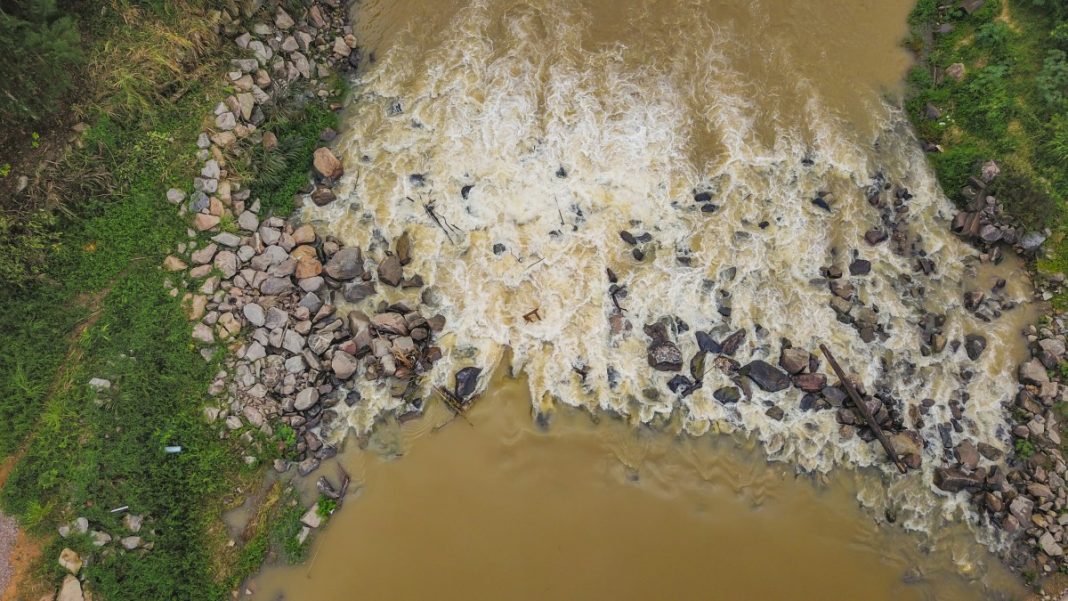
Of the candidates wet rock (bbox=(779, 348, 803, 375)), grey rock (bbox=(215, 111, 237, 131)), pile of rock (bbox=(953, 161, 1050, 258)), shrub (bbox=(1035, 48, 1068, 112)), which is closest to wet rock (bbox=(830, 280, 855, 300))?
wet rock (bbox=(779, 348, 803, 375))

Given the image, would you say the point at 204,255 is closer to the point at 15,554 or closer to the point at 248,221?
the point at 248,221

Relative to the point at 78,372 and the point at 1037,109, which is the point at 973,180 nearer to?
the point at 1037,109

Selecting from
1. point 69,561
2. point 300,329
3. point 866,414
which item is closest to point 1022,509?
point 866,414

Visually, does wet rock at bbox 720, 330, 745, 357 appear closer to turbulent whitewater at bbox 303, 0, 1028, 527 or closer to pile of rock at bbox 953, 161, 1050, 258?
turbulent whitewater at bbox 303, 0, 1028, 527

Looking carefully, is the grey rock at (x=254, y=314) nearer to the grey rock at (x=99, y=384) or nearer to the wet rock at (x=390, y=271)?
the wet rock at (x=390, y=271)

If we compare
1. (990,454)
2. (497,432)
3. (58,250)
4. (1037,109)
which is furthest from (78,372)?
(1037,109)

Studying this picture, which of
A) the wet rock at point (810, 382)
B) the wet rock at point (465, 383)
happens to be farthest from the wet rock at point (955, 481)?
the wet rock at point (465, 383)
